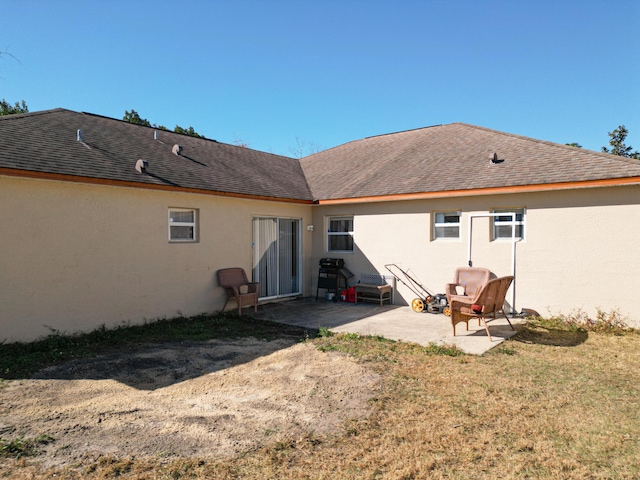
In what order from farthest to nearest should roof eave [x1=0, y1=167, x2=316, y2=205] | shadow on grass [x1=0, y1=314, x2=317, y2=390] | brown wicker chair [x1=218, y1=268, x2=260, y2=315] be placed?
brown wicker chair [x1=218, y1=268, x2=260, y2=315]
roof eave [x1=0, y1=167, x2=316, y2=205]
shadow on grass [x1=0, y1=314, x2=317, y2=390]

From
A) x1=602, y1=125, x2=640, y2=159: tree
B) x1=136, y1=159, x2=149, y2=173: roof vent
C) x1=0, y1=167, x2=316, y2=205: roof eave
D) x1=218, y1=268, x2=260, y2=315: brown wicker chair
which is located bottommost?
x1=218, y1=268, x2=260, y2=315: brown wicker chair

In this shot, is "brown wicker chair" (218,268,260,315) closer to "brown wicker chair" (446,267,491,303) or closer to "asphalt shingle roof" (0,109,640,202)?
"asphalt shingle roof" (0,109,640,202)

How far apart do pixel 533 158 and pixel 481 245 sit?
2.48m

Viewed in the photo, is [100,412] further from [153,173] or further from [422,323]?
[422,323]

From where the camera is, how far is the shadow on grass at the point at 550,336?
7109mm

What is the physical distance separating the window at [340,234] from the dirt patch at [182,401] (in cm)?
591

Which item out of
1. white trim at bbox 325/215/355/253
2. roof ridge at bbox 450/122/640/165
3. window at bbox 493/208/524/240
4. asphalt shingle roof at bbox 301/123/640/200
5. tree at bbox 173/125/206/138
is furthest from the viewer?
tree at bbox 173/125/206/138

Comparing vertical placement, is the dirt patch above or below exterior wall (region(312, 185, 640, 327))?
below

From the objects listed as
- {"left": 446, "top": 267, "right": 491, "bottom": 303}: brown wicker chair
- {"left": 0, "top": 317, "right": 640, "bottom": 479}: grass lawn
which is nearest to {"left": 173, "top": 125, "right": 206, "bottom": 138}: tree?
{"left": 446, "top": 267, "right": 491, "bottom": 303}: brown wicker chair

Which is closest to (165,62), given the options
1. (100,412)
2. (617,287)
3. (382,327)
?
(382,327)

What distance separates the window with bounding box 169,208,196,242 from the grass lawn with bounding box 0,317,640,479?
370cm

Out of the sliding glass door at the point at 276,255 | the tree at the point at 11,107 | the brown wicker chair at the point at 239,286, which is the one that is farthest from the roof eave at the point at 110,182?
the tree at the point at 11,107

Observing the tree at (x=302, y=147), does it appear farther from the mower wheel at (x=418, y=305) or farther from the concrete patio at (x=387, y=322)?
the mower wheel at (x=418, y=305)

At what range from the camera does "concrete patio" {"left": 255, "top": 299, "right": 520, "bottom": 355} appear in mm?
7352
